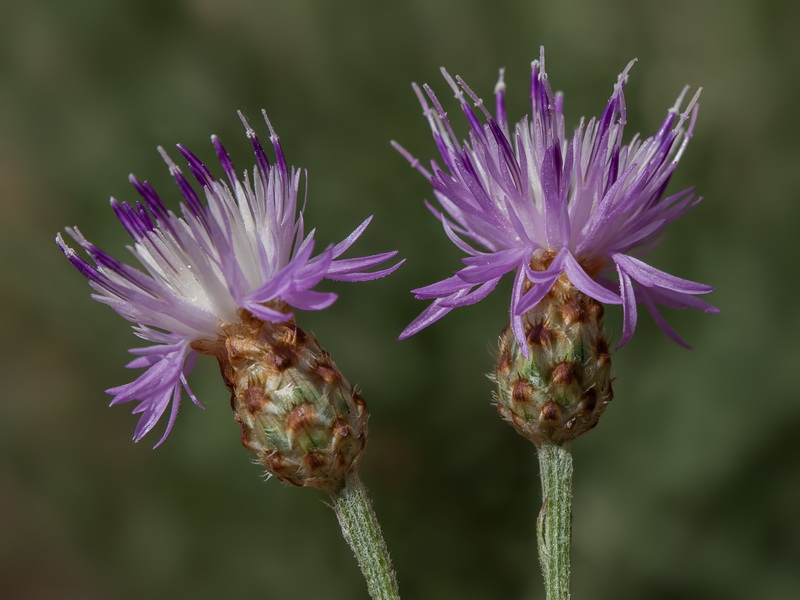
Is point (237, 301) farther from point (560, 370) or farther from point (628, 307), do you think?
point (628, 307)

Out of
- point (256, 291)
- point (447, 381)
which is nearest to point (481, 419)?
point (447, 381)

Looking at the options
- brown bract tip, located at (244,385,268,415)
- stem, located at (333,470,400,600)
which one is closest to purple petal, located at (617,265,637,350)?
stem, located at (333,470,400,600)

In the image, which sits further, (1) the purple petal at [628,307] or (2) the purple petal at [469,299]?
(1) the purple petal at [628,307]

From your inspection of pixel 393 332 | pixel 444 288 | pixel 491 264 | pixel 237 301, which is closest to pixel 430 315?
pixel 444 288

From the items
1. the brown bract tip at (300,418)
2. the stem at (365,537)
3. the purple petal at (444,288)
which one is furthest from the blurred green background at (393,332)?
the purple petal at (444,288)

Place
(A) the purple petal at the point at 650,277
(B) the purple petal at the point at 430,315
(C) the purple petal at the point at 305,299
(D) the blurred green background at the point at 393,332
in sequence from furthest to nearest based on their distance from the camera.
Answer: (D) the blurred green background at the point at 393,332 < (B) the purple petal at the point at 430,315 < (A) the purple petal at the point at 650,277 < (C) the purple petal at the point at 305,299

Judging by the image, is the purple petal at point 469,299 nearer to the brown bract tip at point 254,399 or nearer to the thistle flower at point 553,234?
the thistle flower at point 553,234

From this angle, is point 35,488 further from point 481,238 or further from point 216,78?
point 481,238
